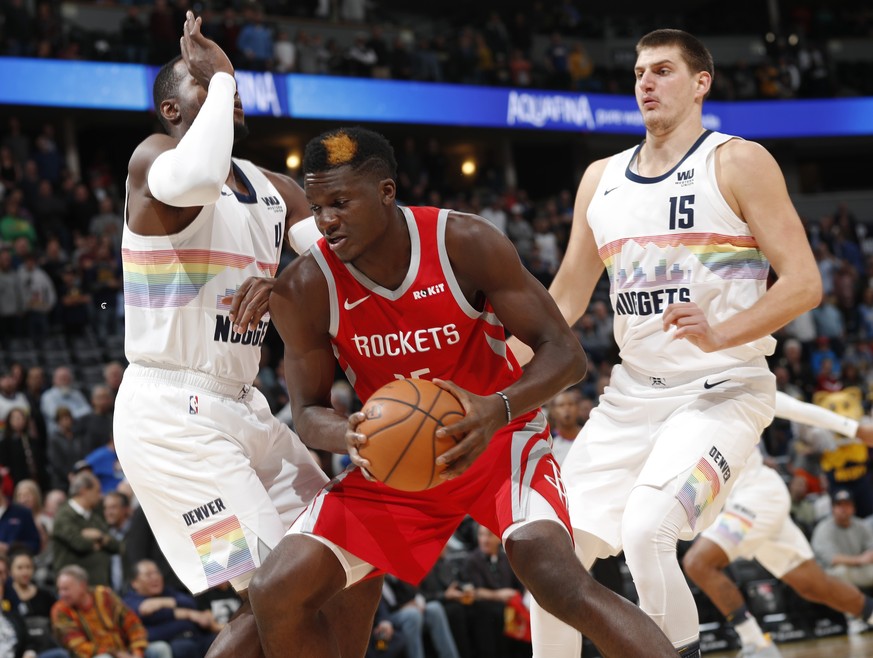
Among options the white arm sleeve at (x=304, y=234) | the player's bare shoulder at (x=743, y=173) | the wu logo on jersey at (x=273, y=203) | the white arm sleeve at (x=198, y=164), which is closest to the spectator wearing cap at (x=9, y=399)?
the white arm sleeve at (x=304, y=234)

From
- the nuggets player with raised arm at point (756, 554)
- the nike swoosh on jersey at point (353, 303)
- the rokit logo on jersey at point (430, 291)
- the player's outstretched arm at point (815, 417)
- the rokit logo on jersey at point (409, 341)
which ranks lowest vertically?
the nuggets player with raised arm at point (756, 554)

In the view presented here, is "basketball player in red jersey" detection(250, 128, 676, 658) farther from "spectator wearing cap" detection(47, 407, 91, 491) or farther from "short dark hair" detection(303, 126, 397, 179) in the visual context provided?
"spectator wearing cap" detection(47, 407, 91, 491)

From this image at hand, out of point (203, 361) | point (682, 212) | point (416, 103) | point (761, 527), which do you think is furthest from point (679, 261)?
point (416, 103)

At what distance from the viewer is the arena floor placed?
8844 mm

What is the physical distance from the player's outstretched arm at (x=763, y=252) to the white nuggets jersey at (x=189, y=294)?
5.42 ft

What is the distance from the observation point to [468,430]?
3.50 meters

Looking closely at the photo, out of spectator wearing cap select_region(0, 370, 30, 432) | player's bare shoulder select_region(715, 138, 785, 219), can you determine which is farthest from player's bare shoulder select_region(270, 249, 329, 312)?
spectator wearing cap select_region(0, 370, 30, 432)

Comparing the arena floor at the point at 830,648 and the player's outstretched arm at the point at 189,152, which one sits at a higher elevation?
the player's outstretched arm at the point at 189,152

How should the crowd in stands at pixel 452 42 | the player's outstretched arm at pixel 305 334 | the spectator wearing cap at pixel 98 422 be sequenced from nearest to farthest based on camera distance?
the player's outstretched arm at pixel 305 334 → the spectator wearing cap at pixel 98 422 → the crowd in stands at pixel 452 42

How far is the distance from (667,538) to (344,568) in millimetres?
1170

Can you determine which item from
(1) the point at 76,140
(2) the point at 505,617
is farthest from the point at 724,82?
(2) the point at 505,617

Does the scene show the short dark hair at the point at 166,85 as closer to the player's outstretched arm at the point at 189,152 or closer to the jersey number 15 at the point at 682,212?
the player's outstretched arm at the point at 189,152

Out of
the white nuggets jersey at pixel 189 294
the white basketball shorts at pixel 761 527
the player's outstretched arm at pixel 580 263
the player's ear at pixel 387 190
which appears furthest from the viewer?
the white basketball shorts at pixel 761 527

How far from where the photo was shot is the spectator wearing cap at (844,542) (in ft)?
38.0
